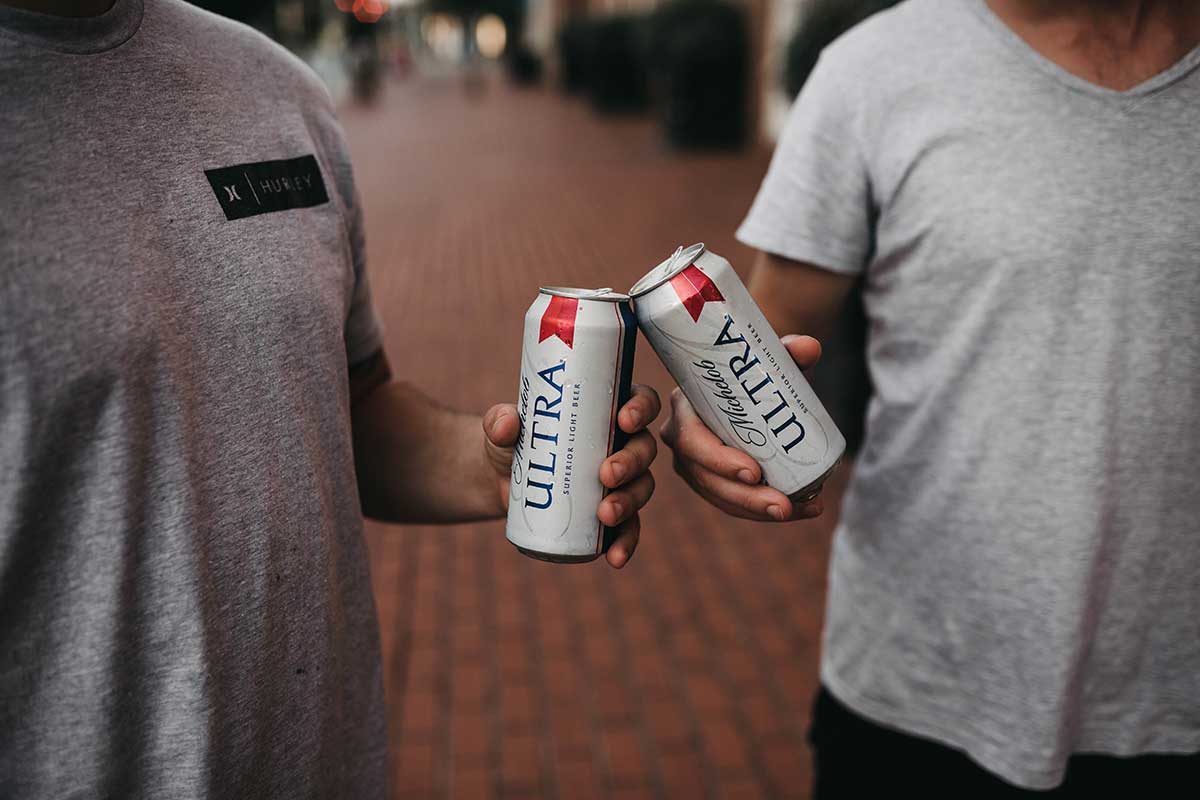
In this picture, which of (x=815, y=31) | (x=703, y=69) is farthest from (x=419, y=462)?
(x=703, y=69)

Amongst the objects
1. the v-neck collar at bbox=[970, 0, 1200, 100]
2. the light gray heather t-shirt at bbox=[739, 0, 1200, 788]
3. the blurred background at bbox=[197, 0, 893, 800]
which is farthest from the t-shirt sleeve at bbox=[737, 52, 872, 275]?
the blurred background at bbox=[197, 0, 893, 800]

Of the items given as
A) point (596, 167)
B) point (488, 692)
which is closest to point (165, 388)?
point (488, 692)

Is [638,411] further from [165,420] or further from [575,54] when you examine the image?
[575,54]

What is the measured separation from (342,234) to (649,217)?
8097 millimetres

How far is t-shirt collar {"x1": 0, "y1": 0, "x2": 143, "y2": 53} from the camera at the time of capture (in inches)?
31.7

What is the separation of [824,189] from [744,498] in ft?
1.93

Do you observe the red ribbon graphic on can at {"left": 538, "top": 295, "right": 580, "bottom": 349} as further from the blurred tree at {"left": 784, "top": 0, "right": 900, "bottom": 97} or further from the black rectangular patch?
the blurred tree at {"left": 784, "top": 0, "right": 900, "bottom": 97}

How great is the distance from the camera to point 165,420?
85 cm

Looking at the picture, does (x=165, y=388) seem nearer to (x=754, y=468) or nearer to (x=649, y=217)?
(x=754, y=468)

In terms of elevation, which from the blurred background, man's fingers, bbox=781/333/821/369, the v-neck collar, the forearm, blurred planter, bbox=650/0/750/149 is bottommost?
the blurred background

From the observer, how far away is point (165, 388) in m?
0.85

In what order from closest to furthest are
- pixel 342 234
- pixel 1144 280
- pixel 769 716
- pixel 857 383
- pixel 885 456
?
pixel 342 234, pixel 1144 280, pixel 885 456, pixel 769 716, pixel 857 383

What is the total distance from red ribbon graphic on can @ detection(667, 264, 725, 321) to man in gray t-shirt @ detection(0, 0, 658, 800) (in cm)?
12

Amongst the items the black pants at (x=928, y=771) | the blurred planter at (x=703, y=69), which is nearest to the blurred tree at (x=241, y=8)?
the black pants at (x=928, y=771)
